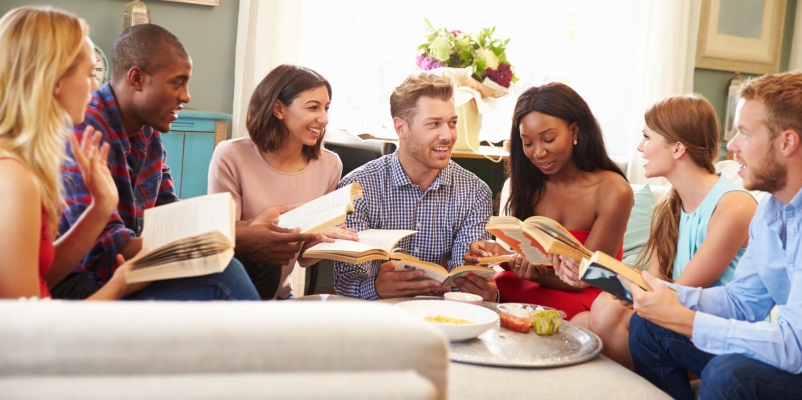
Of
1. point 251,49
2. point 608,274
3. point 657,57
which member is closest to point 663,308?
point 608,274

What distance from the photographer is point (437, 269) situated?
2002mm

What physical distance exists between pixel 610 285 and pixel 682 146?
0.67m

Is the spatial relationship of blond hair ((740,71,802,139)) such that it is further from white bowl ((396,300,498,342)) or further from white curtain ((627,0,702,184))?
white curtain ((627,0,702,184))

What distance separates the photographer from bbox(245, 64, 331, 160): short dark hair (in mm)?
2404

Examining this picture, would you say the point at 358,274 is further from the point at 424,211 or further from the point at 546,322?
the point at 546,322

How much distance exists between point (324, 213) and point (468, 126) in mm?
1845

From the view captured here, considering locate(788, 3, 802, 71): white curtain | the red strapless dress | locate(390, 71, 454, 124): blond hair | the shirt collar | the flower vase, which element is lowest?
the red strapless dress

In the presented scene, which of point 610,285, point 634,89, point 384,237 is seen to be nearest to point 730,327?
point 610,285

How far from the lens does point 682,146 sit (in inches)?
84.0

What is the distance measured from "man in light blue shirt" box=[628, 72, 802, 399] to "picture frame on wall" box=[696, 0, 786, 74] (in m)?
3.37

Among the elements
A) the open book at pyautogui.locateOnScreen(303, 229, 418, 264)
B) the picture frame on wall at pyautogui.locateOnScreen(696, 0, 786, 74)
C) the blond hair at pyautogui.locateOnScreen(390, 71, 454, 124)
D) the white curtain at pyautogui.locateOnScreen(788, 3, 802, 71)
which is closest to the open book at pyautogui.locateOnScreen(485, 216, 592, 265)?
the open book at pyautogui.locateOnScreen(303, 229, 418, 264)

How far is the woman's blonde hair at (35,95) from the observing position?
3.93 ft

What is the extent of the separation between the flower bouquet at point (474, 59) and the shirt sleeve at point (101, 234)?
2.02 m

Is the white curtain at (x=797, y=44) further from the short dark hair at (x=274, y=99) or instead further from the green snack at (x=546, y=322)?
the green snack at (x=546, y=322)
